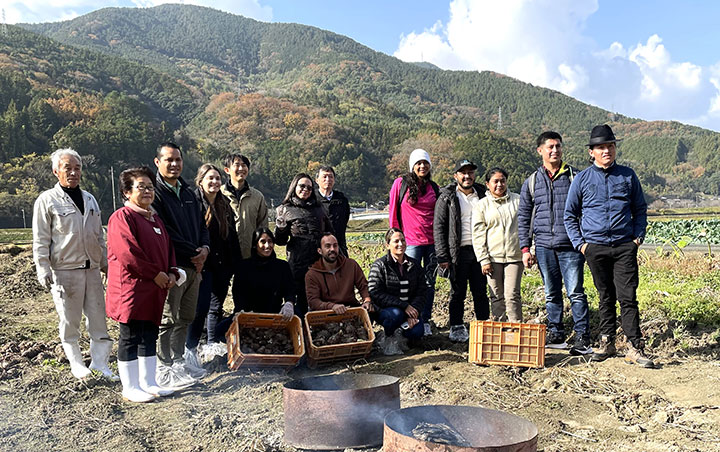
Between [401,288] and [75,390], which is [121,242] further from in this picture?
[401,288]

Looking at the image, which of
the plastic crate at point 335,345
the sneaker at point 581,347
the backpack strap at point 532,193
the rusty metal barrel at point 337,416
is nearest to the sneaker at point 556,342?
the sneaker at point 581,347

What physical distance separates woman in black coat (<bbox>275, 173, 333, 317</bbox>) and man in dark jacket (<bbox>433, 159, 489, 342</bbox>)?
116 cm

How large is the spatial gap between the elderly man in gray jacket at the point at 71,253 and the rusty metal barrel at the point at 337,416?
6.76 feet

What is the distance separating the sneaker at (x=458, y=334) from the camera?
5496mm

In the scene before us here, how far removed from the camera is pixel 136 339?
398 cm

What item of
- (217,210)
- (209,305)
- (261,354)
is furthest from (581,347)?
(217,210)

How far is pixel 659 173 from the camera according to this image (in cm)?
9000

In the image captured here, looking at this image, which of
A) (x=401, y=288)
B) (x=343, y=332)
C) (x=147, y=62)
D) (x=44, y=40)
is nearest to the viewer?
(x=343, y=332)

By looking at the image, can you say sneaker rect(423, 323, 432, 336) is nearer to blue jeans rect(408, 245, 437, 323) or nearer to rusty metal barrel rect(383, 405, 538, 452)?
blue jeans rect(408, 245, 437, 323)

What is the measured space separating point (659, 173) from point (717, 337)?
9674 centimetres

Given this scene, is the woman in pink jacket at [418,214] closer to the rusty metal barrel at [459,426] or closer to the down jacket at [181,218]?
the down jacket at [181,218]

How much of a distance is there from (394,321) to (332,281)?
686mm

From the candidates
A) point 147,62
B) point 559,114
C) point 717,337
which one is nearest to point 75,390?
point 717,337

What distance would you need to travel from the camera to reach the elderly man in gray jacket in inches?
165
